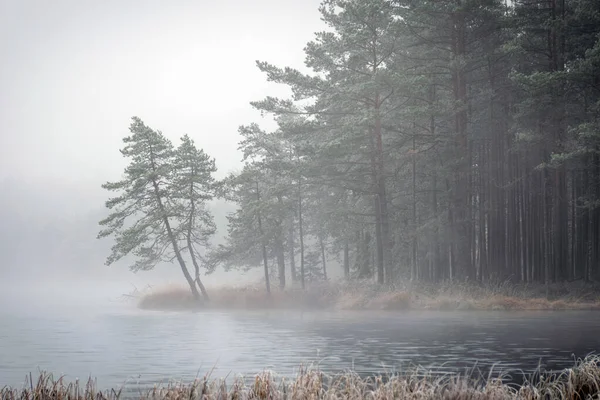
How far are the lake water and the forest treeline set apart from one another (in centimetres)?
710

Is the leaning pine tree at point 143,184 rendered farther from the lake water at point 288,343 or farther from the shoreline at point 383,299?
the lake water at point 288,343

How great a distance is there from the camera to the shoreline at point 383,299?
41031mm

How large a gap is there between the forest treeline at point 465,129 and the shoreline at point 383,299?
1.72 metres

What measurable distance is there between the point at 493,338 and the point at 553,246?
52.5 ft

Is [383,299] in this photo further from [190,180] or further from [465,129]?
[190,180]

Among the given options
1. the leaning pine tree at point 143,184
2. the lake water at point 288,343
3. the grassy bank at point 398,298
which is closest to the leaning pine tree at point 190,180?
the leaning pine tree at point 143,184

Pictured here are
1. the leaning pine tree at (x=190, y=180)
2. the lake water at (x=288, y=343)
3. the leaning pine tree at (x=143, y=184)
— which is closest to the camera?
the lake water at (x=288, y=343)

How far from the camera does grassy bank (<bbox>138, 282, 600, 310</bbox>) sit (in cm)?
4109

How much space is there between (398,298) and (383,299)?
119cm

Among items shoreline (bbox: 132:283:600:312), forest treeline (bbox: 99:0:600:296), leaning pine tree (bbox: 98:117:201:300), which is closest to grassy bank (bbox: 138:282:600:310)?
shoreline (bbox: 132:283:600:312)

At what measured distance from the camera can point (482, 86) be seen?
Result: 5050cm

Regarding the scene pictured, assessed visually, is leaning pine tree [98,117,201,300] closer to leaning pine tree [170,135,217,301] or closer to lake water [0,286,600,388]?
leaning pine tree [170,135,217,301]

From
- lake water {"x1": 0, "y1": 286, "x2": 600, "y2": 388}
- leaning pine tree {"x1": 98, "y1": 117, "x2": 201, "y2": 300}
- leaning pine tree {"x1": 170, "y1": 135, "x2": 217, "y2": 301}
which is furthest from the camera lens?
leaning pine tree {"x1": 170, "y1": 135, "x2": 217, "y2": 301}

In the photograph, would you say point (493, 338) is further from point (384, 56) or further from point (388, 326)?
point (384, 56)
